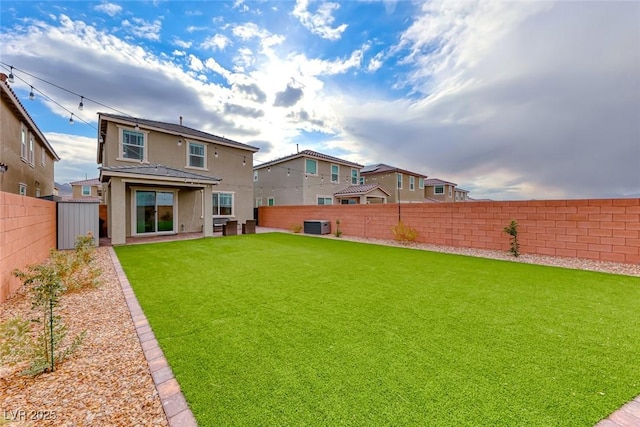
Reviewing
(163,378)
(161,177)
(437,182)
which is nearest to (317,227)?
(161,177)

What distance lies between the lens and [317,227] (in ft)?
47.6

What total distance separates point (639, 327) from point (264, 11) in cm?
1271

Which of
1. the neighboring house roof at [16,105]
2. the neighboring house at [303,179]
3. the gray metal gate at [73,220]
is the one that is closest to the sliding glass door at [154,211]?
the gray metal gate at [73,220]

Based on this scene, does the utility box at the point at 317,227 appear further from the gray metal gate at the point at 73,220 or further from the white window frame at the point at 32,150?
the white window frame at the point at 32,150

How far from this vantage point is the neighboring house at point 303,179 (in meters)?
20.4

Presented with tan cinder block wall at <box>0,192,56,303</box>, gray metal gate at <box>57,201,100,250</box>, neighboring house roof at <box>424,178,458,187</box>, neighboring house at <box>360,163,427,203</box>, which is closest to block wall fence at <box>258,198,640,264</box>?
tan cinder block wall at <box>0,192,56,303</box>

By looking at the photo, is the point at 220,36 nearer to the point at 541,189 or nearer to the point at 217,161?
the point at 217,161

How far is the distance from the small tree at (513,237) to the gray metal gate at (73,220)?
1429 centimetres

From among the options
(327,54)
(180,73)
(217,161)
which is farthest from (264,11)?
(217,161)

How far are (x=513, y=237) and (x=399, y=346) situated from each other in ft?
25.0

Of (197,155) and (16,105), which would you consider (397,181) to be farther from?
(16,105)

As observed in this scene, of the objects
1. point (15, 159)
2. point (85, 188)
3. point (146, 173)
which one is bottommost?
point (146, 173)

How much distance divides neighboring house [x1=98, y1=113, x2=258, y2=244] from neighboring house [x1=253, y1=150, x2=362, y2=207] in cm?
519

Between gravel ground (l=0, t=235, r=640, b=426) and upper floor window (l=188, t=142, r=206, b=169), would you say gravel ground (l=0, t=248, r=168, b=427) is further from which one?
upper floor window (l=188, t=142, r=206, b=169)
